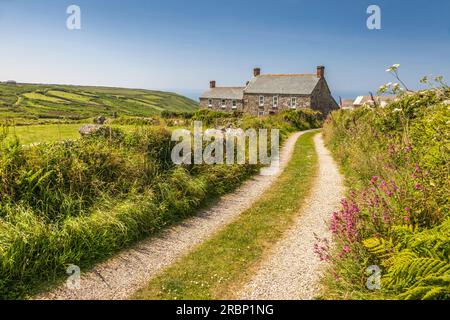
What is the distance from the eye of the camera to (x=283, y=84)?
50656 mm

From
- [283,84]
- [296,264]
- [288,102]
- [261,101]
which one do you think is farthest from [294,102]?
[296,264]

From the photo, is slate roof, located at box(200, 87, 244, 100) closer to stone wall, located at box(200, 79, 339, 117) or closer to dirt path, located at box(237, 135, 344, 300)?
stone wall, located at box(200, 79, 339, 117)

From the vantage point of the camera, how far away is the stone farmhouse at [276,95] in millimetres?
48094

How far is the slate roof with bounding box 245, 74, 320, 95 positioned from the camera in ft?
158

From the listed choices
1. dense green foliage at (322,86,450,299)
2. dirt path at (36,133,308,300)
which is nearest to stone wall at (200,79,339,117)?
dirt path at (36,133,308,300)

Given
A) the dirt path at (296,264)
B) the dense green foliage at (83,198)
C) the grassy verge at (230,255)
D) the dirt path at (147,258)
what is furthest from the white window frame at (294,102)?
the dirt path at (147,258)

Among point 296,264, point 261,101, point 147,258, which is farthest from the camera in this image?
point 261,101

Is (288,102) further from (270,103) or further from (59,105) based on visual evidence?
(59,105)

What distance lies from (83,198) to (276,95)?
150 feet

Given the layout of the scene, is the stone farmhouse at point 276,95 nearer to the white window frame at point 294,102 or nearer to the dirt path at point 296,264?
the white window frame at point 294,102

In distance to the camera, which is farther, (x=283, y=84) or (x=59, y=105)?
(x=283, y=84)

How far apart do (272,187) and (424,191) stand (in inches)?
251

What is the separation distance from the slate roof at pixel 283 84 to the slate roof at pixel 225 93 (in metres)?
2.05
